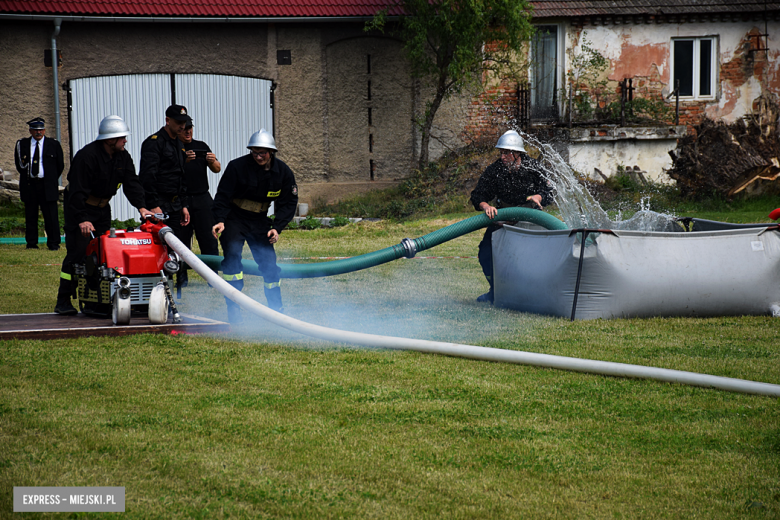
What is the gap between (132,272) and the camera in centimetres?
637

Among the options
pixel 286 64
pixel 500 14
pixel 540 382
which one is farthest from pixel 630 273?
pixel 286 64

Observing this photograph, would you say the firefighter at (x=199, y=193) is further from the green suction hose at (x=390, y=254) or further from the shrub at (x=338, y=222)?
the shrub at (x=338, y=222)

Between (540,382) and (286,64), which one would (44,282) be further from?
(286,64)

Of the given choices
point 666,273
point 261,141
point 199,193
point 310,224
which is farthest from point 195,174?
point 310,224

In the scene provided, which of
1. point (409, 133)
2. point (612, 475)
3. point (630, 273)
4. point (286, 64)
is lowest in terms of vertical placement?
point (612, 475)

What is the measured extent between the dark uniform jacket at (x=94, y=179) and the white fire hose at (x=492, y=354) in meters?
0.83

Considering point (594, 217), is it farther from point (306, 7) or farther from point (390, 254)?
point (306, 7)

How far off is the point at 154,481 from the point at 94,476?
262 millimetres

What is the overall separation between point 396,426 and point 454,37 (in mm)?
14410

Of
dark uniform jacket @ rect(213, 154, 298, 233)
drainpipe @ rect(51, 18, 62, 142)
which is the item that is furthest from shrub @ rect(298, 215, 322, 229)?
dark uniform jacket @ rect(213, 154, 298, 233)

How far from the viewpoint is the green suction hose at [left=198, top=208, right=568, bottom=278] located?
714 centimetres

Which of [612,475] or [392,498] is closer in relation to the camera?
[392,498]

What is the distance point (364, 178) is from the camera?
61.7 ft

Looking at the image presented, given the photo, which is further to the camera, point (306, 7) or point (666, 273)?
point (306, 7)
